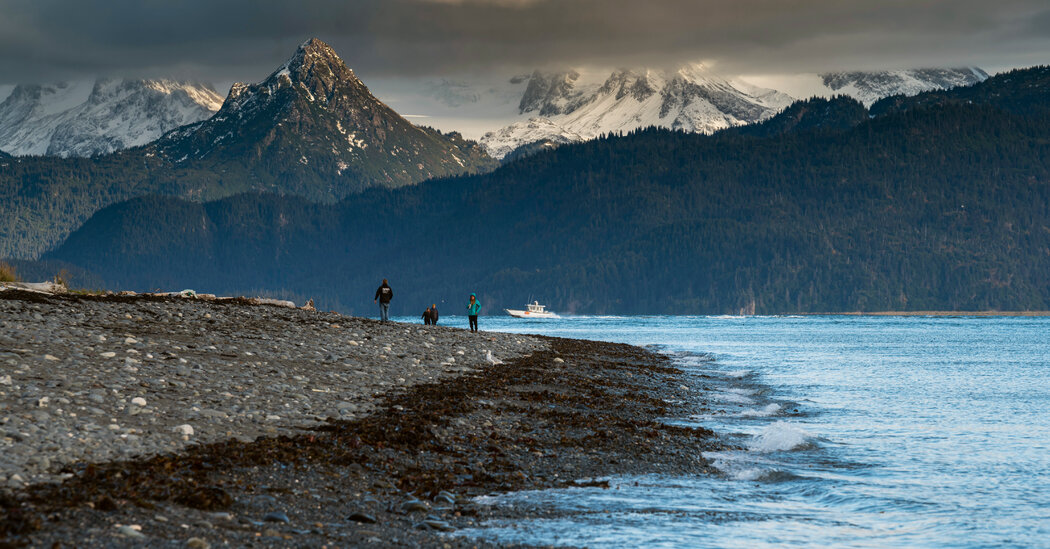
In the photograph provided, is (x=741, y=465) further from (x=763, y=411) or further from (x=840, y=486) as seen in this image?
(x=763, y=411)

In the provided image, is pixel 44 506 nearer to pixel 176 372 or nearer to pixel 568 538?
pixel 568 538

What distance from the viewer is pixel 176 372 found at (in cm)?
2605

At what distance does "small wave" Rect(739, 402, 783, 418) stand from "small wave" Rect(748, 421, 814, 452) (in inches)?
273

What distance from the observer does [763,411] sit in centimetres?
3738

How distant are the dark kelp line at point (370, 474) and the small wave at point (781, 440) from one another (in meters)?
1.31

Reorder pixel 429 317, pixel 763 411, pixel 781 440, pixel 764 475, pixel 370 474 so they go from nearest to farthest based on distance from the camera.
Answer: pixel 370 474 → pixel 764 475 → pixel 781 440 → pixel 763 411 → pixel 429 317

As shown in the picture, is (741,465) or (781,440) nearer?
(741,465)

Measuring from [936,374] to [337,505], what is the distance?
52.5m

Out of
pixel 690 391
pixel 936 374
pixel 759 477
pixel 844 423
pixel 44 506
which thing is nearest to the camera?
pixel 44 506

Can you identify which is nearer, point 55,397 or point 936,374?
point 55,397

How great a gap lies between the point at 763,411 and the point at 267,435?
2164 centimetres

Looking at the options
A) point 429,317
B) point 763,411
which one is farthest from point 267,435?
point 429,317

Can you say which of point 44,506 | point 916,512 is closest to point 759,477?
point 916,512

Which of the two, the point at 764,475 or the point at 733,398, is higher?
the point at 733,398
